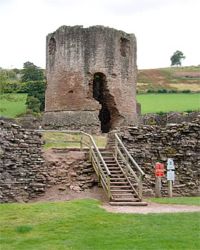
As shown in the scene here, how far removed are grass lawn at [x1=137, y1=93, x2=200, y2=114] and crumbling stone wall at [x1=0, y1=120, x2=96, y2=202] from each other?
94.9 ft

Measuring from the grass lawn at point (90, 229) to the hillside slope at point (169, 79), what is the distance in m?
51.9

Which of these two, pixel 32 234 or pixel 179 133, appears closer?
pixel 32 234

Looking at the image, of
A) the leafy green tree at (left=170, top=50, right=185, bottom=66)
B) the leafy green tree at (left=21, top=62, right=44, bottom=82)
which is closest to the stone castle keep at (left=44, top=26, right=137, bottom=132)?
the leafy green tree at (left=21, top=62, right=44, bottom=82)

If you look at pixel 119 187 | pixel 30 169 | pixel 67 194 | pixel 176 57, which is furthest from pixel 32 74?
pixel 176 57

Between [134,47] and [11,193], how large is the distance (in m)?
16.1

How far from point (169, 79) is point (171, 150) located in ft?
177

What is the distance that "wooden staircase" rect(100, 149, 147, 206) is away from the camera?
58.4 feet

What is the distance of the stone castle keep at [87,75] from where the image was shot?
31.5 meters

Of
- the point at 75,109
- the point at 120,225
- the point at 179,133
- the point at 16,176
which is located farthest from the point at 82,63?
the point at 120,225

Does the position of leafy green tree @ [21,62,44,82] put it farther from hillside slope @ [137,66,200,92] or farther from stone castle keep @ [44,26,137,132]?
stone castle keep @ [44,26,137,132]

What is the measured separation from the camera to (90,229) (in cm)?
1287

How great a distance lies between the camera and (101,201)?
1808 cm

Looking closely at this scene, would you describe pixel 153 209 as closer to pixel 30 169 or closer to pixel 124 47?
pixel 30 169

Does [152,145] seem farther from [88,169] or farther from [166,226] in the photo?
[166,226]
